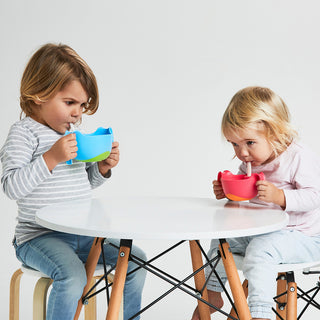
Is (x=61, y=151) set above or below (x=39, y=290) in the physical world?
above

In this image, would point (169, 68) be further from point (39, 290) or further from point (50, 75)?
point (39, 290)

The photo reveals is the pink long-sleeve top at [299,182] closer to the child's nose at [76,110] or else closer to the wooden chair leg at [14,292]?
the child's nose at [76,110]

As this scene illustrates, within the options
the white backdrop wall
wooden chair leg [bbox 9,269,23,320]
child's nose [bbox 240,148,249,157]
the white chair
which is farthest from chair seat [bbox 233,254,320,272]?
the white backdrop wall

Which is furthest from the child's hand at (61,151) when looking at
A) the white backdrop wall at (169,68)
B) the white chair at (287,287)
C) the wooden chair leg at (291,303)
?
the white backdrop wall at (169,68)

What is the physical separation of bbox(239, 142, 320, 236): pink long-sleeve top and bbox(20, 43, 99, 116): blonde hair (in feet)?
2.30

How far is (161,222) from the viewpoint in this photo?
1496mm

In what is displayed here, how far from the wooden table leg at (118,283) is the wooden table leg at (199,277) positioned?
1.29ft

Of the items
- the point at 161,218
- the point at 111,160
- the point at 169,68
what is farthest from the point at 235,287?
the point at 169,68

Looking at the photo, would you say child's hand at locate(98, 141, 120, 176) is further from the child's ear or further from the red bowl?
the red bowl

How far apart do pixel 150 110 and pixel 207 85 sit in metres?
0.38

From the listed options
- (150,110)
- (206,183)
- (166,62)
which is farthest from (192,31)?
(206,183)

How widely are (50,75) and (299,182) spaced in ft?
2.99

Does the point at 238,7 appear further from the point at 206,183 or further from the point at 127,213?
the point at 127,213

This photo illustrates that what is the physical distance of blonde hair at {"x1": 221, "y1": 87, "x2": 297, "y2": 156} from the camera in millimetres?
1895
